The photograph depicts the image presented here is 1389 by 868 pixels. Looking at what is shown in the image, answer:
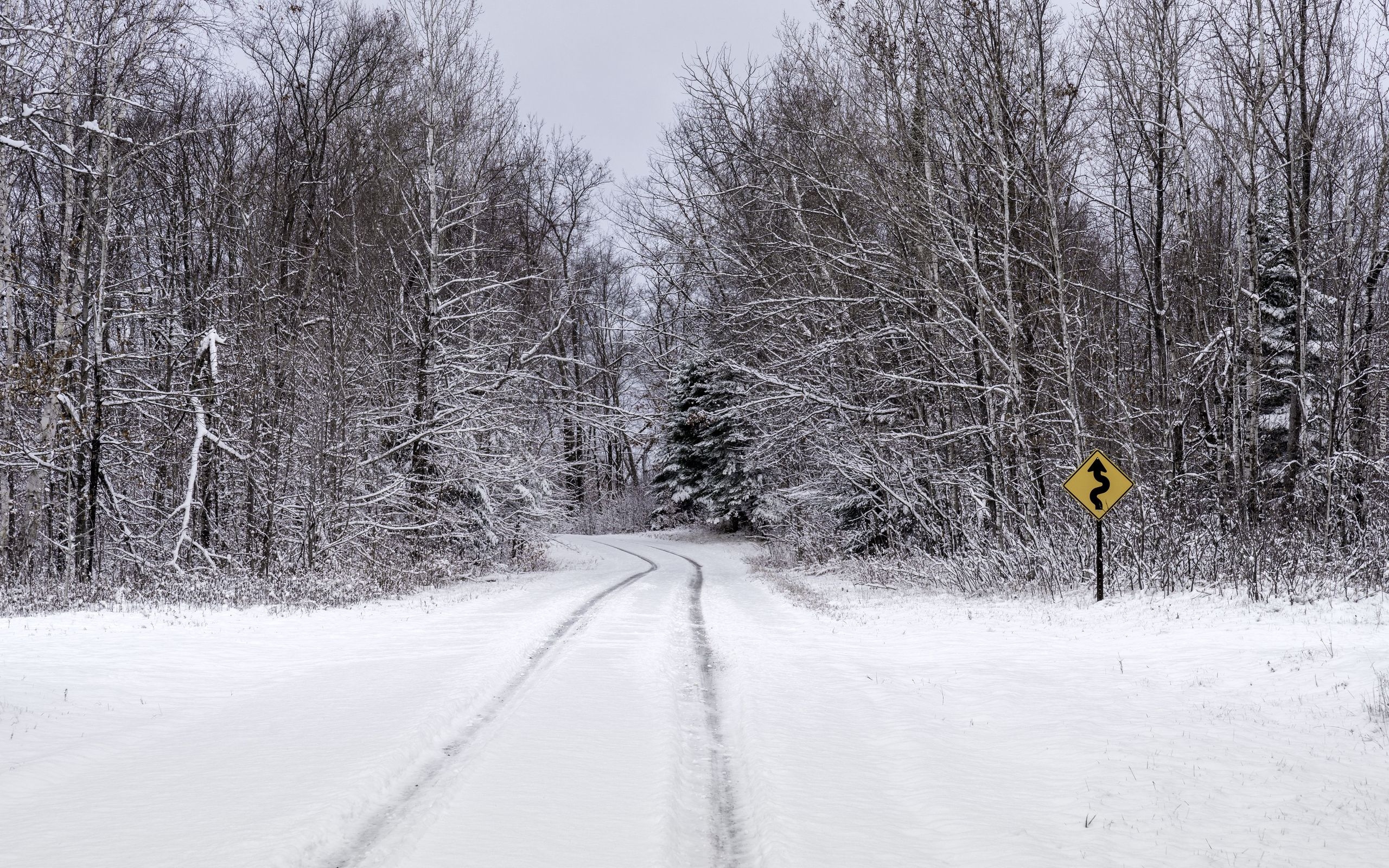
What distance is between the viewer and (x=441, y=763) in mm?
5137

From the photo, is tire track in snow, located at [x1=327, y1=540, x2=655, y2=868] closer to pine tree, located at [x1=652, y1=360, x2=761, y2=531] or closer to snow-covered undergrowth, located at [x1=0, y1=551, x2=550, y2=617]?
snow-covered undergrowth, located at [x1=0, y1=551, x2=550, y2=617]

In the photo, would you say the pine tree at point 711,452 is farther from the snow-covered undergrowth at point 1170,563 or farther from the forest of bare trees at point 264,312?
the snow-covered undergrowth at point 1170,563

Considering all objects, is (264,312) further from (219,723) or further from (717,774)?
(717,774)

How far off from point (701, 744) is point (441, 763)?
65.6 inches

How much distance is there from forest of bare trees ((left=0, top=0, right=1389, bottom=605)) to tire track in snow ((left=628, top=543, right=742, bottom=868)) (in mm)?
6598

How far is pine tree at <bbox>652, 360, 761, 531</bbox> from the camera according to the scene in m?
36.5

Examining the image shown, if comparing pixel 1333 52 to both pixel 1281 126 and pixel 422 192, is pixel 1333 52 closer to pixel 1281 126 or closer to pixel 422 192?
pixel 1281 126

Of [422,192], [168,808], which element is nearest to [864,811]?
[168,808]

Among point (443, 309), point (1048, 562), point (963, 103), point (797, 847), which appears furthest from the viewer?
point (443, 309)

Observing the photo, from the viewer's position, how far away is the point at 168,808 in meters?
4.29

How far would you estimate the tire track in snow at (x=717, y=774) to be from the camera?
3.94 metres

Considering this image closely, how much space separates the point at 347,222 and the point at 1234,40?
766 inches

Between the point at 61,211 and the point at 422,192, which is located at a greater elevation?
the point at 422,192

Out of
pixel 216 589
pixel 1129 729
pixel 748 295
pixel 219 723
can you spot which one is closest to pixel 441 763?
pixel 219 723
